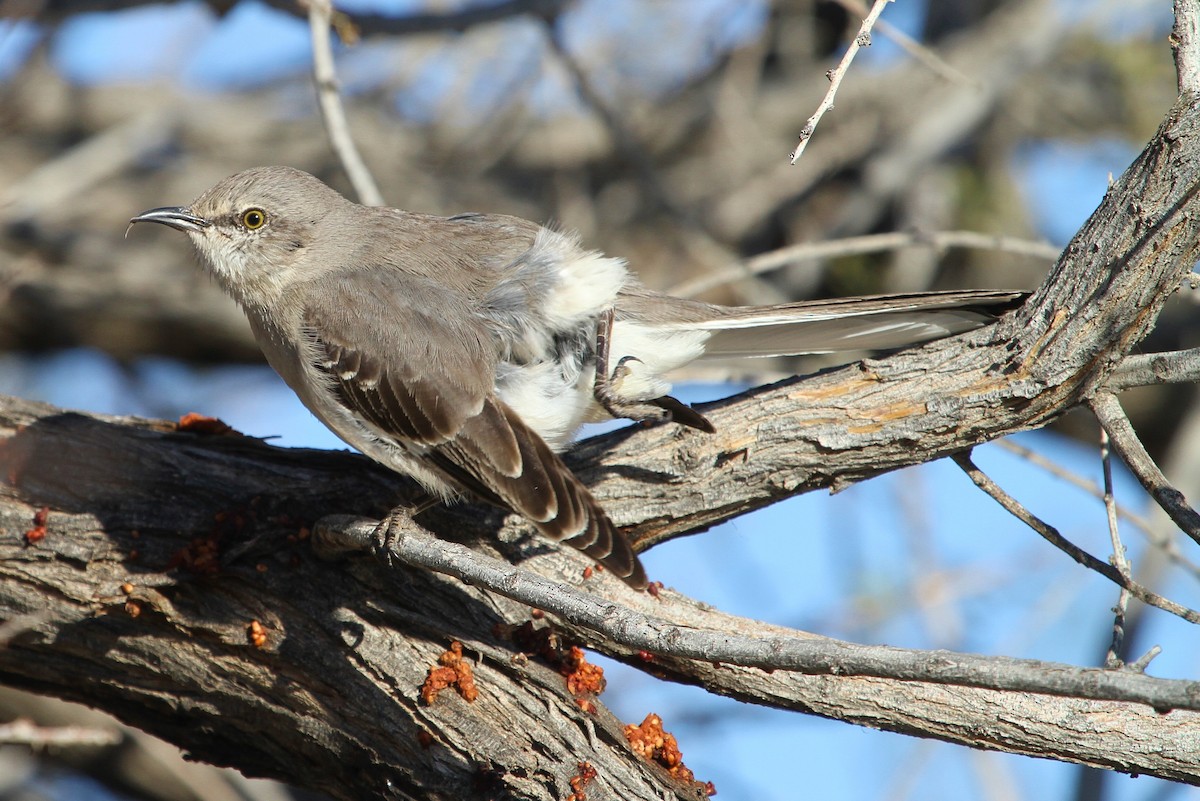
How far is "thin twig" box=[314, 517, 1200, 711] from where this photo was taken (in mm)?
2148

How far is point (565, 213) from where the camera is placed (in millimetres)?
7230

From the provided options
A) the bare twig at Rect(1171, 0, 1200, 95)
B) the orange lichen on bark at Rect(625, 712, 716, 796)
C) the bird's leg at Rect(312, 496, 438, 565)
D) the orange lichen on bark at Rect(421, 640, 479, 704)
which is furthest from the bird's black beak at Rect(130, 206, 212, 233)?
the bare twig at Rect(1171, 0, 1200, 95)

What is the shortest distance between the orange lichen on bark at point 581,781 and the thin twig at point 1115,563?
136 cm

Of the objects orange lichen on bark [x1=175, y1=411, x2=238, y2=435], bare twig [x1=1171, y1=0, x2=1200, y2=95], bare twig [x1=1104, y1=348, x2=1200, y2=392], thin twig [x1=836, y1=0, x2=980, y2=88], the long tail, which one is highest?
thin twig [x1=836, y1=0, x2=980, y2=88]

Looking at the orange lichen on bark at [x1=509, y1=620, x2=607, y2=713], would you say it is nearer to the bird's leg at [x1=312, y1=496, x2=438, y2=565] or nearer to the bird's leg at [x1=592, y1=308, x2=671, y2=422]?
the bird's leg at [x1=312, y1=496, x2=438, y2=565]

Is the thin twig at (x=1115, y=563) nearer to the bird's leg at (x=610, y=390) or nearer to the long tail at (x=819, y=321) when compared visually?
the long tail at (x=819, y=321)

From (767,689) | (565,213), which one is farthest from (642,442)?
(565,213)

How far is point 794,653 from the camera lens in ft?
8.07

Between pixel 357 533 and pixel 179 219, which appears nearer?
pixel 357 533

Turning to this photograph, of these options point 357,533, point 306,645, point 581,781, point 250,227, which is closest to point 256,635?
point 306,645

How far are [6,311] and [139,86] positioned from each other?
1.84 m

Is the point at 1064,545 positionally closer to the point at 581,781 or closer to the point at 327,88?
the point at 581,781

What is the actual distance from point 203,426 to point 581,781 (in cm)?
187

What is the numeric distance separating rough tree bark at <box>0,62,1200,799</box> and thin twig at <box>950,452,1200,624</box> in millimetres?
158
